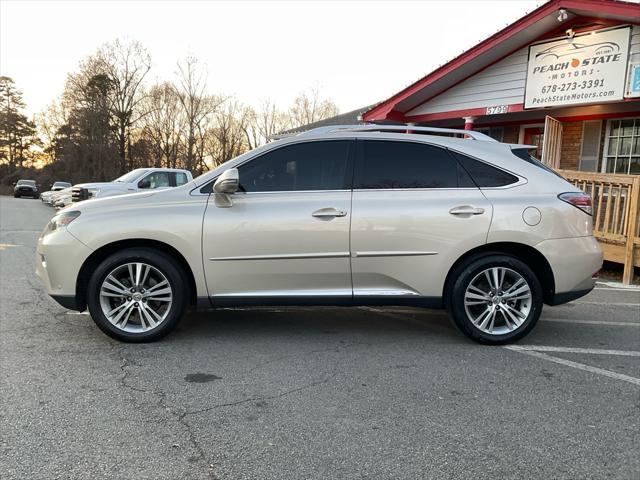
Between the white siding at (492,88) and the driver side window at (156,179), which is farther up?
the white siding at (492,88)

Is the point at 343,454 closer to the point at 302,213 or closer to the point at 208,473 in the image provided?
the point at 208,473

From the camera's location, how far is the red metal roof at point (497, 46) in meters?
9.48

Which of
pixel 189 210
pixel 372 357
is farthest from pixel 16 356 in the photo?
pixel 372 357

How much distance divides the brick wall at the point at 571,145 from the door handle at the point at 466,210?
892 cm

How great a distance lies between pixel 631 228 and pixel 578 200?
3.85 metres

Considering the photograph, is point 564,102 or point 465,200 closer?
point 465,200

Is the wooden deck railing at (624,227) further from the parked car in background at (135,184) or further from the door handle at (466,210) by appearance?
the parked car in background at (135,184)

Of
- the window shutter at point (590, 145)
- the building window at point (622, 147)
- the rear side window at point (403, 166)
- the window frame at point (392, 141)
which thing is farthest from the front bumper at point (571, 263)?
the window shutter at point (590, 145)

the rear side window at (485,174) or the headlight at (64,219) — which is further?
the rear side window at (485,174)

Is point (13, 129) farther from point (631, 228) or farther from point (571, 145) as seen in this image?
point (631, 228)

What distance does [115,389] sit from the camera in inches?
135

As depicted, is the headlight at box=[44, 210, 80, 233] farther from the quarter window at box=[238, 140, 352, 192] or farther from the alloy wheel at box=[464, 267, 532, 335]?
the alloy wheel at box=[464, 267, 532, 335]

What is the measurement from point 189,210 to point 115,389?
5.10ft

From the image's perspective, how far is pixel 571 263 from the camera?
445cm
